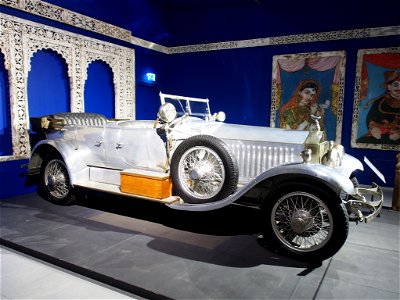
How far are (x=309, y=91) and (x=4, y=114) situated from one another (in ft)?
17.3

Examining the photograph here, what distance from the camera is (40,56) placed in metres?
4.94

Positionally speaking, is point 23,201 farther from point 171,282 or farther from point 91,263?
point 171,282

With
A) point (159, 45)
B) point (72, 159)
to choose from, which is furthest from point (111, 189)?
point (159, 45)

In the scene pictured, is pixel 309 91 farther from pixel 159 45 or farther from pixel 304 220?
pixel 304 220

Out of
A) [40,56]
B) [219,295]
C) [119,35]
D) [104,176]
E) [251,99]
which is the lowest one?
[219,295]

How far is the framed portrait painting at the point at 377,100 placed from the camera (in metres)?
5.57

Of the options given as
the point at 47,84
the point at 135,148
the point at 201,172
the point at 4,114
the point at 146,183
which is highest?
the point at 47,84

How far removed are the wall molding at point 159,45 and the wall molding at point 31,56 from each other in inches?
7.8

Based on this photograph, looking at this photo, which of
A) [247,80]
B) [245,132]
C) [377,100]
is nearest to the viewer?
[245,132]

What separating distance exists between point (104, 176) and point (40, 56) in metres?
2.42

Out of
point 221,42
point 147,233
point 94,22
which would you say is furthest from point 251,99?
point 147,233

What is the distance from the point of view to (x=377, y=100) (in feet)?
18.8

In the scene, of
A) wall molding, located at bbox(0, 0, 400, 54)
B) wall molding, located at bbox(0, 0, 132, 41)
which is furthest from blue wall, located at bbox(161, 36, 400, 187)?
wall molding, located at bbox(0, 0, 132, 41)

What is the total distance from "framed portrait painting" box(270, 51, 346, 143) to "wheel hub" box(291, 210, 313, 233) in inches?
139
